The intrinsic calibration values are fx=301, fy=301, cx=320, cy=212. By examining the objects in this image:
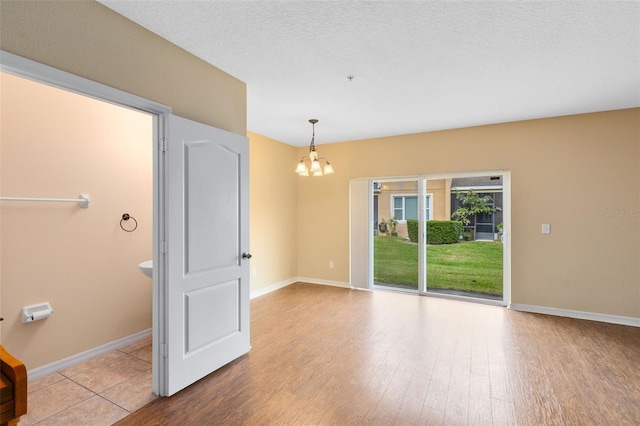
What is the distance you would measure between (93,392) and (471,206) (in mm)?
5281

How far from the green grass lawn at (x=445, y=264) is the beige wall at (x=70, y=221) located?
3.83 meters

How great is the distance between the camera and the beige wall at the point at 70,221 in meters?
2.32

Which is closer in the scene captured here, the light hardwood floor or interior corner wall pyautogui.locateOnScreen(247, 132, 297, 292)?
the light hardwood floor

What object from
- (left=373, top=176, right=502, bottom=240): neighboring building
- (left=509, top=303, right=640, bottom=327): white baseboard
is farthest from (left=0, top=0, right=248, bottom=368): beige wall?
(left=509, top=303, right=640, bottom=327): white baseboard

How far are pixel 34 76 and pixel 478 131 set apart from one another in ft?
15.6

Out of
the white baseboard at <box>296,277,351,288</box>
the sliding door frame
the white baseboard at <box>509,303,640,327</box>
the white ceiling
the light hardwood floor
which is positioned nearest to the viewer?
the white ceiling

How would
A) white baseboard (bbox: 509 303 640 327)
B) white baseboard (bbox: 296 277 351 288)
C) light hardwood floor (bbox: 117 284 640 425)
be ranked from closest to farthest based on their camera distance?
light hardwood floor (bbox: 117 284 640 425)
white baseboard (bbox: 509 303 640 327)
white baseboard (bbox: 296 277 351 288)

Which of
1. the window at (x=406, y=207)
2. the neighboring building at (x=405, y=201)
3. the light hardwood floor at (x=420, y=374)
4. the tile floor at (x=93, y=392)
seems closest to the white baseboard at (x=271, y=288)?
the light hardwood floor at (x=420, y=374)

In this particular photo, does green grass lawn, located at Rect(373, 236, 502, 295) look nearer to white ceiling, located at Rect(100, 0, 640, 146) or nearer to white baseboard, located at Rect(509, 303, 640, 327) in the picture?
white baseboard, located at Rect(509, 303, 640, 327)

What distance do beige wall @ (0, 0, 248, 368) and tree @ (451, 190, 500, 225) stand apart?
385 cm

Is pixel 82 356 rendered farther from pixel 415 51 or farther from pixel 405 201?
pixel 405 201

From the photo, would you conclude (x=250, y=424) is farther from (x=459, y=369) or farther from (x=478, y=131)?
(x=478, y=131)

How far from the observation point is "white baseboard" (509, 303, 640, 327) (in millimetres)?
3613

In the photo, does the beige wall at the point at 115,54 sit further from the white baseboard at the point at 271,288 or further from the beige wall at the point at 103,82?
the white baseboard at the point at 271,288
